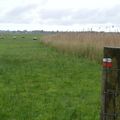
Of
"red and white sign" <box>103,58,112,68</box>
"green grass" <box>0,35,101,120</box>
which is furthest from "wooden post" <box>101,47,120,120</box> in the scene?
"green grass" <box>0,35,101,120</box>

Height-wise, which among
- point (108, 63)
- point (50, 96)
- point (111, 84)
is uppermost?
point (108, 63)

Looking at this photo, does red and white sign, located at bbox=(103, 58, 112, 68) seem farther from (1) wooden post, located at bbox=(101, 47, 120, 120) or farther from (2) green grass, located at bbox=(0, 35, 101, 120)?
(2) green grass, located at bbox=(0, 35, 101, 120)

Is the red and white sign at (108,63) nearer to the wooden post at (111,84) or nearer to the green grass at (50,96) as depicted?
the wooden post at (111,84)

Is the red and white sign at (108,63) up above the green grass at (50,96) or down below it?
above

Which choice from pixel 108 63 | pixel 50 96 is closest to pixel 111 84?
pixel 108 63

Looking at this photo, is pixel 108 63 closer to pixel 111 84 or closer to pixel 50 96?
pixel 111 84

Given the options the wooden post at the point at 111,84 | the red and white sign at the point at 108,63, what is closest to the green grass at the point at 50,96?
the wooden post at the point at 111,84

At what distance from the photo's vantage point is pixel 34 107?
25.3ft

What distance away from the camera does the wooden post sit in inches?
169

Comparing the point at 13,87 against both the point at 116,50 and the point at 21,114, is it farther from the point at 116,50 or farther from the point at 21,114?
the point at 116,50

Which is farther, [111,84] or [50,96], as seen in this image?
[50,96]

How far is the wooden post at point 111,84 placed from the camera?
4.29m

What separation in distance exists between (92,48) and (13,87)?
8.70 m

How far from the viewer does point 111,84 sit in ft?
14.3
